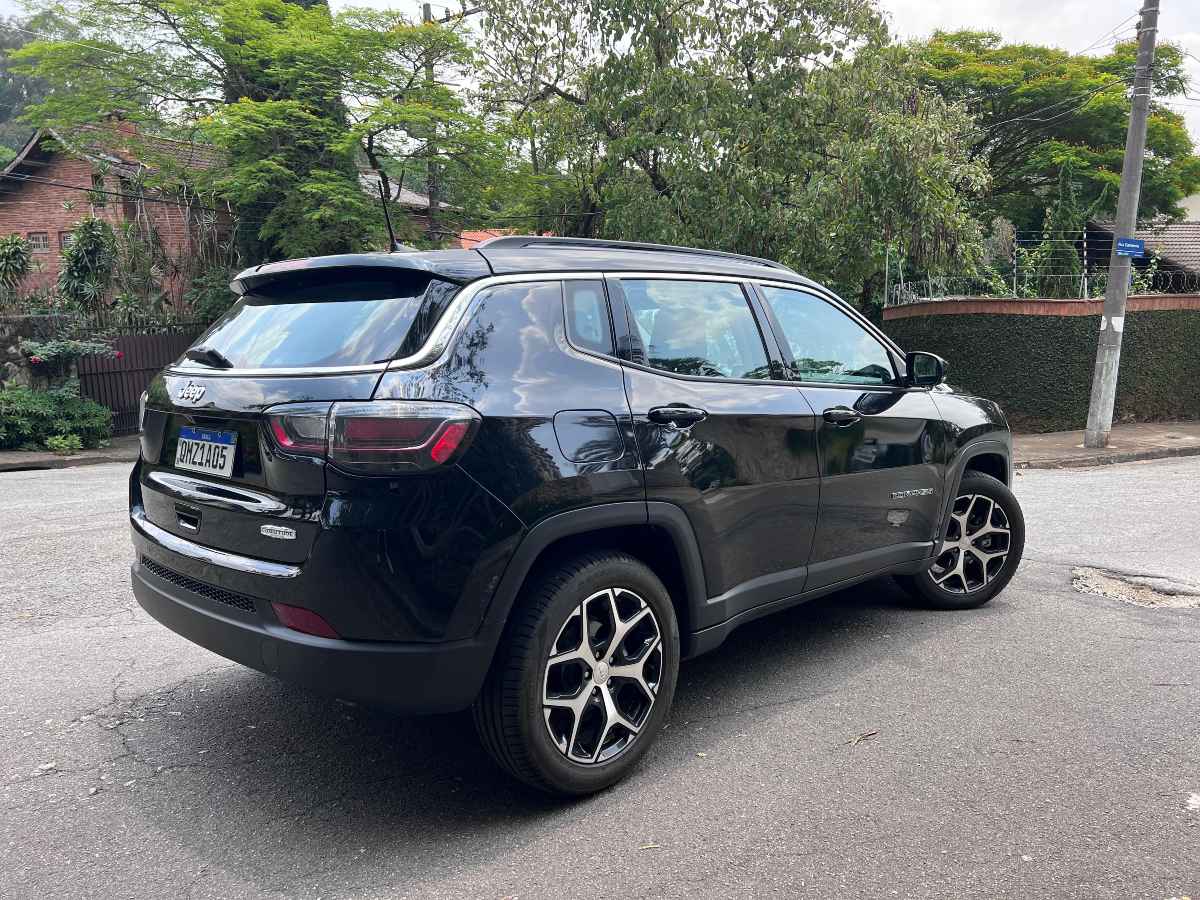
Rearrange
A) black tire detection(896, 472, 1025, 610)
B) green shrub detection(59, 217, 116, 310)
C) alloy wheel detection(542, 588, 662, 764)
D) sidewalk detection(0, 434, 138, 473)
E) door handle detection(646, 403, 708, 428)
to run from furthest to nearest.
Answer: green shrub detection(59, 217, 116, 310) → sidewalk detection(0, 434, 138, 473) → black tire detection(896, 472, 1025, 610) → door handle detection(646, 403, 708, 428) → alloy wheel detection(542, 588, 662, 764)

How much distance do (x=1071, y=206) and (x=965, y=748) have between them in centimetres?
1952

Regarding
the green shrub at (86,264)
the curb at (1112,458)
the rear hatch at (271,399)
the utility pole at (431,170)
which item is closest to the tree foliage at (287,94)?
the utility pole at (431,170)

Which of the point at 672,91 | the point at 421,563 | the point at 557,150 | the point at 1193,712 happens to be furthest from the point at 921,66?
the point at 421,563

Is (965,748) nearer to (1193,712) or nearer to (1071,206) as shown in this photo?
(1193,712)

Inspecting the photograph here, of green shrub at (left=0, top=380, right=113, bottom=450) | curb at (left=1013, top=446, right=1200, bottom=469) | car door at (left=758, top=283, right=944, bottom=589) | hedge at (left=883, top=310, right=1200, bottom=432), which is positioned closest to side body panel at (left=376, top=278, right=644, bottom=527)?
car door at (left=758, top=283, right=944, bottom=589)

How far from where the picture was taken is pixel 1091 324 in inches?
616

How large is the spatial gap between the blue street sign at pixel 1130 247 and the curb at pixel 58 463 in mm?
14228

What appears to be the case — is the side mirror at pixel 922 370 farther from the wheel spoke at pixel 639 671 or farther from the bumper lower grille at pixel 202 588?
the bumper lower grille at pixel 202 588

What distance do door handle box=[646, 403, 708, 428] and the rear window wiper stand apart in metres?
1.42

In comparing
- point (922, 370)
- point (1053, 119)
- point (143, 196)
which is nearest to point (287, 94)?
point (143, 196)

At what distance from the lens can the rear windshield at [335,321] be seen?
280cm

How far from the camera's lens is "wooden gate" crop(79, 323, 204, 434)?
55.2ft

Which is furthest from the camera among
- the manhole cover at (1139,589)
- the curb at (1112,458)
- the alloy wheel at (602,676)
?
the curb at (1112,458)

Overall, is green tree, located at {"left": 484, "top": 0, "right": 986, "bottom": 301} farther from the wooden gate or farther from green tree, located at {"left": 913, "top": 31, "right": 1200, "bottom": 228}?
green tree, located at {"left": 913, "top": 31, "right": 1200, "bottom": 228}
